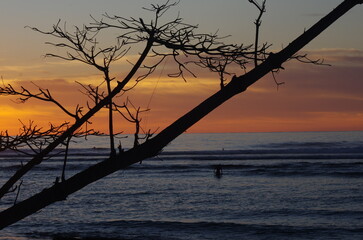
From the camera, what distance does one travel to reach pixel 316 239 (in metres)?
22.1

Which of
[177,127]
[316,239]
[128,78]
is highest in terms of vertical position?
[128,78]

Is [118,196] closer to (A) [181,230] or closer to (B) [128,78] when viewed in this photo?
(A) [181,230]

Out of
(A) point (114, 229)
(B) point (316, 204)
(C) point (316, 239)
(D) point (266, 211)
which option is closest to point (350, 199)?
(B) point (316, 204)

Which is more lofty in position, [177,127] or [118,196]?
[177,127]

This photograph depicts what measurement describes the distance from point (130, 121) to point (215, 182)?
1687 inches

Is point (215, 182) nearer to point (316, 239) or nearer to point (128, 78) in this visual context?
point (316, 239)

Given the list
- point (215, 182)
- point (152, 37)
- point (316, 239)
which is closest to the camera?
point (152, 37)

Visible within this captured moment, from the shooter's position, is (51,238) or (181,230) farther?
(181,230)

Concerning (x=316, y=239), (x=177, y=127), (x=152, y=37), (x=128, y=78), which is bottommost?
(x=316, y=239)

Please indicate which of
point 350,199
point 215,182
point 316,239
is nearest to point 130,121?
point 316,239

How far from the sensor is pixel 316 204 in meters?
31.6

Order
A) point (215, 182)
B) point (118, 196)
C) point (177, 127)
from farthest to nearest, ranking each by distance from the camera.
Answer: point (215, 182), point (118, 196), point (177, 127)

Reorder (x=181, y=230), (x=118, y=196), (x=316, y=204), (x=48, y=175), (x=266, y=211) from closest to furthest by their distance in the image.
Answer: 1. (x=181, y=230)
2. (x=266, y=211)
3. (x=316, y=204)
4. (x=118, y=196)
5. (x=48, y=175)

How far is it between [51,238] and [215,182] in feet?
77.3
